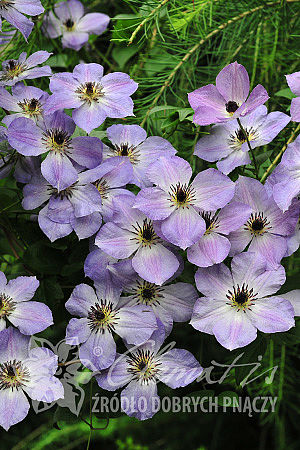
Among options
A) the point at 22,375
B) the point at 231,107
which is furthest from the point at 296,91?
the point at 22,375

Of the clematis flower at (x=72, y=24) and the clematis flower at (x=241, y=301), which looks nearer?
the clematis flower at (x=241, y=301)

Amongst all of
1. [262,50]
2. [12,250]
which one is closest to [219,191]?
[12,250]

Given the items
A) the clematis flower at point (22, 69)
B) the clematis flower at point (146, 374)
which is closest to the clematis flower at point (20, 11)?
the clematis flower at point (22, 69)

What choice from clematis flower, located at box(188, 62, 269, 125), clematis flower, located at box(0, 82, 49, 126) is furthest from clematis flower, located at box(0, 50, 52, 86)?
clematis flower, located at box(188, 62, 269, 125)

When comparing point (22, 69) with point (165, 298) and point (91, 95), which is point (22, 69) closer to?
point (91, 95)

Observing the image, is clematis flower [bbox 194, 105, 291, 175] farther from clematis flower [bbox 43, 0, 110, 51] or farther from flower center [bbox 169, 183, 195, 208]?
clematis flower [bbox 43, 0, 110, 51]

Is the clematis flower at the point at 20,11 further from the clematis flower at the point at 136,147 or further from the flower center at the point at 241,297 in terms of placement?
the flower center at the point at 241,297

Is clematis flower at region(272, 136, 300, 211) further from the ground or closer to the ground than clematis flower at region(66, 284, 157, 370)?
further from the ground
